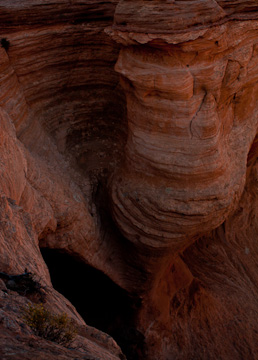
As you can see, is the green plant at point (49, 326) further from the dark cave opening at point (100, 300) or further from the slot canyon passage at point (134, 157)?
the dark cave opening at point (100, 300)

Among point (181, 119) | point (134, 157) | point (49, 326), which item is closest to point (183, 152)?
point (181, 119)

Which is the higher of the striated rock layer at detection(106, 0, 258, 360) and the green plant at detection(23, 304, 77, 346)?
the striated rock layer at detection(106, 0, 258, 360)

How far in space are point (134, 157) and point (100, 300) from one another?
9.03 ft

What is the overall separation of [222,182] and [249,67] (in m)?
1.45

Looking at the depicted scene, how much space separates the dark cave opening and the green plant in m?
3.75

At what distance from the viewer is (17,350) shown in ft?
6.27

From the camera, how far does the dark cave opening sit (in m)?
6.25

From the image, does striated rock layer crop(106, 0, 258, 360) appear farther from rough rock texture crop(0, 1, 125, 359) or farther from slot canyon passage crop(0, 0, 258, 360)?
rough rock texture crop(0, 1, 125, 359)

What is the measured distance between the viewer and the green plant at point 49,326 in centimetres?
216

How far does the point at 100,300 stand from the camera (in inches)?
263

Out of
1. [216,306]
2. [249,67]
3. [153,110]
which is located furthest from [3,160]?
[216,306]

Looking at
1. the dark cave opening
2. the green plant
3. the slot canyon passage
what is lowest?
the green plant

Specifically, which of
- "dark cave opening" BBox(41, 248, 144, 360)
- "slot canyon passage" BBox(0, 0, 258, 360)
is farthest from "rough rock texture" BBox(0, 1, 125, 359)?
"dark cave opening" BBox(41, 248, 144, 360)

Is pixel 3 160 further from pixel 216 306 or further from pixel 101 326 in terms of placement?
pixel 216 306
